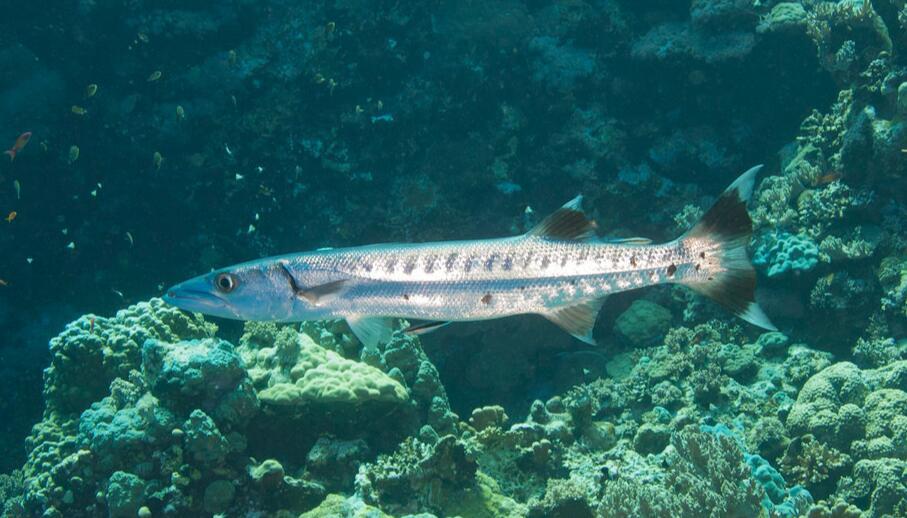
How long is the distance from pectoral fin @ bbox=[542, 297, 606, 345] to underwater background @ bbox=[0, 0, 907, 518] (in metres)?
1.36

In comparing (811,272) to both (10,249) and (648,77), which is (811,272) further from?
(10,249)

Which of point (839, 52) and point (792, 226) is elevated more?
point (839, 52)

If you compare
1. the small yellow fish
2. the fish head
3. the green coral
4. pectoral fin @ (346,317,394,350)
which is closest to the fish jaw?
the fish head

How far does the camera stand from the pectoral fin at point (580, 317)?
3988mm

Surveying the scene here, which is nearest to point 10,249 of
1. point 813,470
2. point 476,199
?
point 476,199

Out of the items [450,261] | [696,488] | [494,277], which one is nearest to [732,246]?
[494,277]

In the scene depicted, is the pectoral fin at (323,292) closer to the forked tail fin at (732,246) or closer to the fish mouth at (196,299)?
the fish mouth at (196,299)

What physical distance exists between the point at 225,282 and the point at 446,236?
6548 millimetres

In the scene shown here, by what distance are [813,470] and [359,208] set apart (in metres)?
8.47

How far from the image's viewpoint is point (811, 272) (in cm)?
771

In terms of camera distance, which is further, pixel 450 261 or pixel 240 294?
pixel 450 261

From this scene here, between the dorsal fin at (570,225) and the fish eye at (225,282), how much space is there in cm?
233

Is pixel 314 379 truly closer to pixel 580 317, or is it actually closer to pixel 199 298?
pixel 199 298

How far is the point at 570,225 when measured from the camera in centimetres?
399
